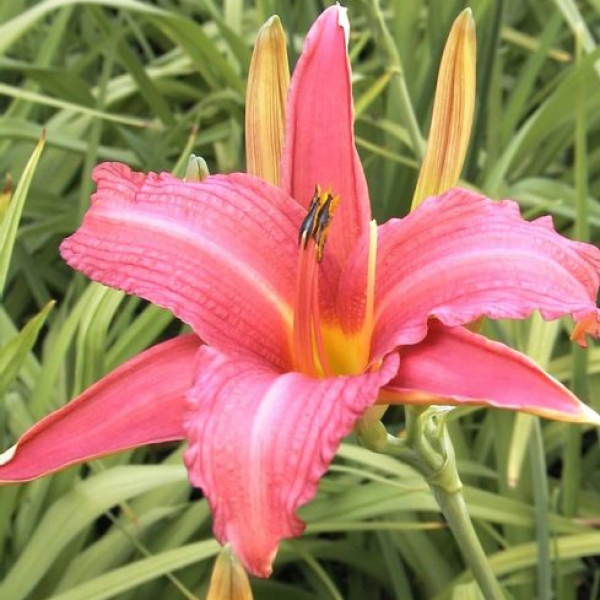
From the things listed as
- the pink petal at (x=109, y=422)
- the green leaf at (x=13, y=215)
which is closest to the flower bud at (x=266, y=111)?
the pink petal at (x=109, y=422)

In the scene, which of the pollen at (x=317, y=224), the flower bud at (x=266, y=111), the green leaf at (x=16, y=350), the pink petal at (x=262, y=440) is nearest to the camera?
the pink petal at (x=262, y=440)

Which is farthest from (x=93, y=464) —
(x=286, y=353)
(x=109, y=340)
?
(x=286, y=353)

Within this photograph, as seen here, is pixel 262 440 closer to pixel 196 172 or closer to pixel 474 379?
pixel 474 379

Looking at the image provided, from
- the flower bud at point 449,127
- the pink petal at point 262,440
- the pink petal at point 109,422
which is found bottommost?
the pink petal at point 109,422

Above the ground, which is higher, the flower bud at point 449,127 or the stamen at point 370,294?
the flower bud at point 449,127

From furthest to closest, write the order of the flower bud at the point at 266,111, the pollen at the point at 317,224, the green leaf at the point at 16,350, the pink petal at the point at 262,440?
the green leaf at the point at 16,350
the flower bud at the point at 266,111
the pollen at the point at 317,224
the pink petal at the point at 262,440

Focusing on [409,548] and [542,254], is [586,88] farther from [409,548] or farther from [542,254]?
[542,254]

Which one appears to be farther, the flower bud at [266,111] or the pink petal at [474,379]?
the flower bud at [266,111]

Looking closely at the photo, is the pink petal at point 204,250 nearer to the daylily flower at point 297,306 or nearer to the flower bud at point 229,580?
the daylily flower at point 297,306
